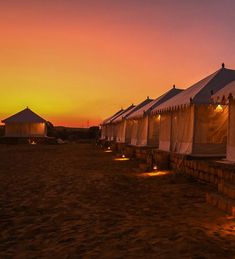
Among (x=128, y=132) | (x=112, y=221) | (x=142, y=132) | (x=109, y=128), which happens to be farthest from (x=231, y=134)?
(x=109, y=128)

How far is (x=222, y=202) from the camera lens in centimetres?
728

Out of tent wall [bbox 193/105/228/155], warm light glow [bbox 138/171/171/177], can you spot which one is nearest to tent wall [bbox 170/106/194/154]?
tent wall [bbox 193/105/228/155]

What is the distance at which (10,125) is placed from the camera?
43.3m

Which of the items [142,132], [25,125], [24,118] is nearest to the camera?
[142,132]

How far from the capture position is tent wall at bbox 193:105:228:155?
13062 millimetres

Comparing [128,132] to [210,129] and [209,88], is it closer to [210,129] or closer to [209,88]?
[210,129]

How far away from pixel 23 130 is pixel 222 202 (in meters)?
38.2

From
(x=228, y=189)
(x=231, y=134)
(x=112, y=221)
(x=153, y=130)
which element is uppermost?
(x=153, y=130)

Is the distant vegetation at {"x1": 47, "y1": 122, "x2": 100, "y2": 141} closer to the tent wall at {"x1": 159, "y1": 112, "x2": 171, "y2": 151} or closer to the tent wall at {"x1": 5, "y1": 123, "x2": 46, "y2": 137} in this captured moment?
the tent wall at {"x1": 5, "y1": 123, "x2": 46, "y2": 137}

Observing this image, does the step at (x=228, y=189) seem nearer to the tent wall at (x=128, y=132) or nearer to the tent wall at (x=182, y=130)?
the tent wall at (x=182, y=130)

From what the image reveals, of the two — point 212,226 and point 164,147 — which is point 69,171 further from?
point 212,226

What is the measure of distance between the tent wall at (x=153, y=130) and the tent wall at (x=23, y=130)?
24896 mm

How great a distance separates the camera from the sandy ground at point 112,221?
4.91m

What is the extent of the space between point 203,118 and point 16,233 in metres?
8.97
